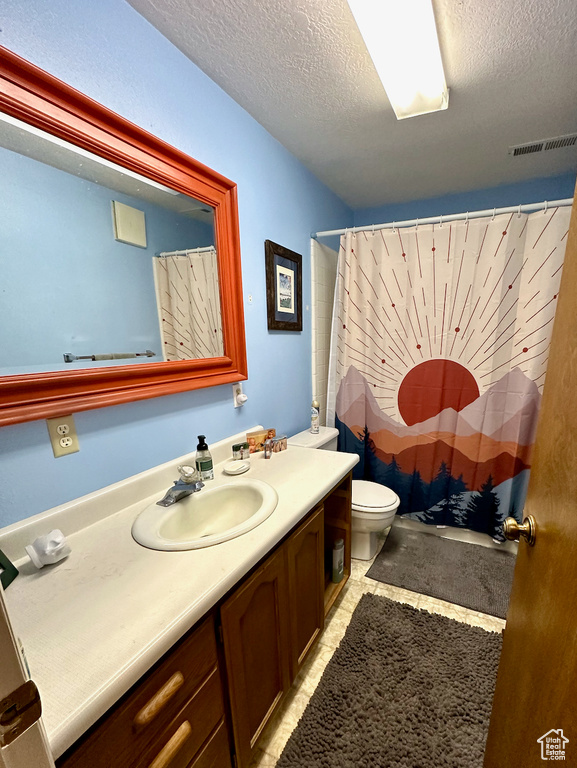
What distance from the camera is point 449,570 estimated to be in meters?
1.79

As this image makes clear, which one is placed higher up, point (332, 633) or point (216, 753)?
point (216, 753)

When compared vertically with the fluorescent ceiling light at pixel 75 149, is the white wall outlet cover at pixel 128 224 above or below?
below

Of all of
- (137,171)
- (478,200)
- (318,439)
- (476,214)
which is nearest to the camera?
(137,171)

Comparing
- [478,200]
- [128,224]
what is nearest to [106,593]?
[128,224]

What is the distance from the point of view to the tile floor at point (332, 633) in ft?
3.46

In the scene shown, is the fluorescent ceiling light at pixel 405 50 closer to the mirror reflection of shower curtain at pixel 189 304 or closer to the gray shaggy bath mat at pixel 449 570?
the mirror reflection of shower curtain at pixel 189 304

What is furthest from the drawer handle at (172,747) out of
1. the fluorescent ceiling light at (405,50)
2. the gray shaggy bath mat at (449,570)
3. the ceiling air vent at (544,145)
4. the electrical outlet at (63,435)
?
the ceiling air vent at (544,145)

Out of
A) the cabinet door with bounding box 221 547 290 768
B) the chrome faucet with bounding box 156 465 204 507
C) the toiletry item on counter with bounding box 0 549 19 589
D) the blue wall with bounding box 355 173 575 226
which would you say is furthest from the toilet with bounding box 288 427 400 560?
the blue wall with bounding box 355 173 575 226

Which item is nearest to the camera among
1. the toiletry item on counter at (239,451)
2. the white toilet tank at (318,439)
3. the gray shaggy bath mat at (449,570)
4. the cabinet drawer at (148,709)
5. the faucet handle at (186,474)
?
the cabinet drawer at (148,709)

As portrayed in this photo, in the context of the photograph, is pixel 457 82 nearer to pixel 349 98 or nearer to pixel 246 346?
pixel 349 98

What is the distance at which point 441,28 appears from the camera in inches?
40.9

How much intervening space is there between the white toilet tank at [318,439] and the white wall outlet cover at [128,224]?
1.21 m

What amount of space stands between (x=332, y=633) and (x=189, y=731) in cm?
96

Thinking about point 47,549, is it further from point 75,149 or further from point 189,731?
point 75,149
